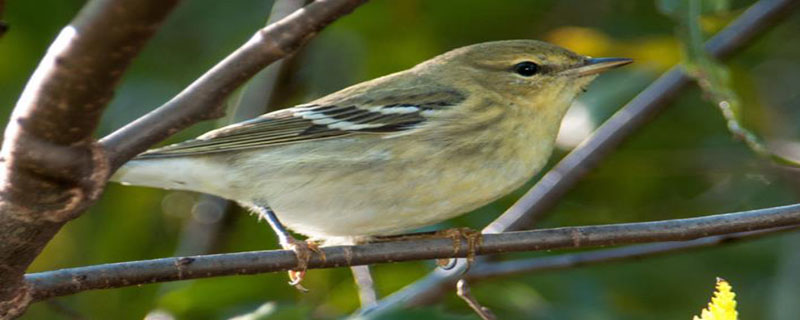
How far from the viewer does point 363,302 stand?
3648 mm

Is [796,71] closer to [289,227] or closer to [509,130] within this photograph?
[509,130]

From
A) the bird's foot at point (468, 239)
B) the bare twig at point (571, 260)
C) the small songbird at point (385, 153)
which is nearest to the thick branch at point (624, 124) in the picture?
the bare twig at point (571, 260)

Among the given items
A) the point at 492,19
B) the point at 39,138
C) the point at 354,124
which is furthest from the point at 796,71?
the point at 39,138

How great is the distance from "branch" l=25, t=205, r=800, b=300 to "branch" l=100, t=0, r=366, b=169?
19.9 inches

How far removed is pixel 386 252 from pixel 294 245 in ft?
2.13

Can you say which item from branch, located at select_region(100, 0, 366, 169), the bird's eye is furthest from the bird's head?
branch, located at select_region(100, 0, 366, 169)

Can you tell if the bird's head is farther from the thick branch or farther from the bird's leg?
the bird's leg

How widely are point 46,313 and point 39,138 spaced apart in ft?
9.83

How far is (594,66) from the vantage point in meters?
4.18

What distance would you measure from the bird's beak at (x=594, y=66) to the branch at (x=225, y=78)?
220 centimetres

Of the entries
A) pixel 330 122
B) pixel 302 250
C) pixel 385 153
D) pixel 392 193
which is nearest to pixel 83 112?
pixel 302 250

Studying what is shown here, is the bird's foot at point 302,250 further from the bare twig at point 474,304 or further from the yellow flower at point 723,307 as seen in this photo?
the yellow flower at point 723,307

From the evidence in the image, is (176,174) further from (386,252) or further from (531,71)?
(531,71)

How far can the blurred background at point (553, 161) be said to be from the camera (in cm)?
453
